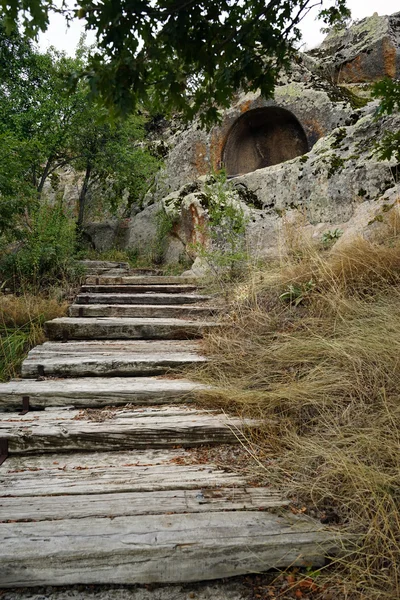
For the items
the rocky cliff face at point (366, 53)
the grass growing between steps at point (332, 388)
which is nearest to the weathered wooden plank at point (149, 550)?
the grass growing between steps at point (332, 388)

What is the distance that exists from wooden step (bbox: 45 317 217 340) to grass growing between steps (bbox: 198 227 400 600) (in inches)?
12.4

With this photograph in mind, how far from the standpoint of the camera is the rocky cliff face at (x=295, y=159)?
403cm

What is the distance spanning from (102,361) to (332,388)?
1.29m

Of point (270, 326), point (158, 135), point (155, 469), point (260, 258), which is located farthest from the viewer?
point (158, 135)

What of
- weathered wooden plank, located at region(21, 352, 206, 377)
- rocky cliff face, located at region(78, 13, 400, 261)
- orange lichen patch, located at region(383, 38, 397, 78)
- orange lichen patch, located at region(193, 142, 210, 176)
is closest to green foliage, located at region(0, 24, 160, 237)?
rocky cliff face, located at region(78, 13, 400, 261)

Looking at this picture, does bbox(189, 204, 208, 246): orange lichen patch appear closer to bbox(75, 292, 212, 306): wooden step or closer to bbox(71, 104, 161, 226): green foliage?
bbox(75, 292, 212, 306): wooden step

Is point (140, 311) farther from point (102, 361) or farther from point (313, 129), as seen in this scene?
point (313, 129)

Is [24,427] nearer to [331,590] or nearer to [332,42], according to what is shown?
[331,590]

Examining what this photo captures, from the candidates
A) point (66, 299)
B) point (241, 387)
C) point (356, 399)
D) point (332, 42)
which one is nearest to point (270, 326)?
point (241, 387)

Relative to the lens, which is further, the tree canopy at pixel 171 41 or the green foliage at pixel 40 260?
the green foliage at pixel 40 260

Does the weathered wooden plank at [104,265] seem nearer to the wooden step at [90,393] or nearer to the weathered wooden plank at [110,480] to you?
the wooden step at [90,393]

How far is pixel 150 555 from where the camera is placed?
1.06m

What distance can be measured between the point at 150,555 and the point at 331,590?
1.61 feet

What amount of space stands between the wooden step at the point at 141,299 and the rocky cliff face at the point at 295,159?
2.14ft
